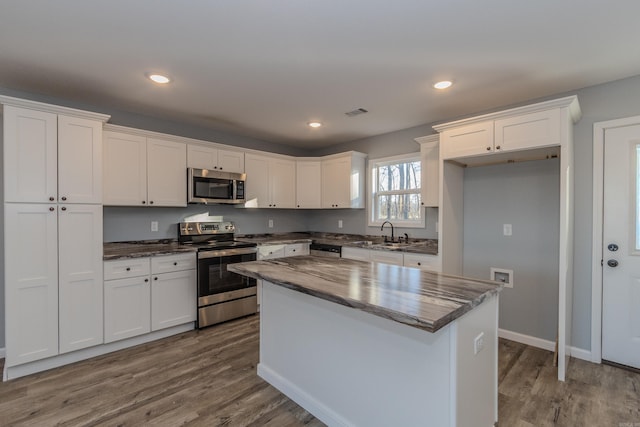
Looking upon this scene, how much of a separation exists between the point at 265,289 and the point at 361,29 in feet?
6.44

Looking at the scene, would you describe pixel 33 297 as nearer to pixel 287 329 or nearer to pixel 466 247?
pixel 287 329

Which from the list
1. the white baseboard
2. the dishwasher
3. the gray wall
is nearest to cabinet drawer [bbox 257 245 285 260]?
the dishwasher

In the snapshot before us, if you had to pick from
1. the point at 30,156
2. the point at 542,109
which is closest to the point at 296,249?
the point at 30,156

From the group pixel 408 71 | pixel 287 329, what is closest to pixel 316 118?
pixel 408 71

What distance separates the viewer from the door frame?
274 centimetres

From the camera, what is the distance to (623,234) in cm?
267

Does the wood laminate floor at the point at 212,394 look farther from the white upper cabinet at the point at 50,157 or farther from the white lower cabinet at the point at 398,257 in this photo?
the white upper cabinet at the point at 50,157

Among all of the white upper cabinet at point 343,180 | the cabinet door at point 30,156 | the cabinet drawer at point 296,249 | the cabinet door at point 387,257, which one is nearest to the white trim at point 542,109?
the cabinet door at point 387,257

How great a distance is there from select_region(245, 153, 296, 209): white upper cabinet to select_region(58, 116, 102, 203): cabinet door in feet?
6.09

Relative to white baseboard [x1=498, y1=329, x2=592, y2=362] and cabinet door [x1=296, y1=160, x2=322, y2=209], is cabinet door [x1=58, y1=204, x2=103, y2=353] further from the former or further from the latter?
white baseboard [x1=498, y1=329, x2=592, y2=362]

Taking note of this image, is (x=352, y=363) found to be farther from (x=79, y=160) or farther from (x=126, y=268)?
(x=79, y=160)

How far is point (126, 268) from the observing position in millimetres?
2992

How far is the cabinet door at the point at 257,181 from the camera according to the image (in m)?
4.41

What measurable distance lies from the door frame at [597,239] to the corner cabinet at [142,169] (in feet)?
13.9
